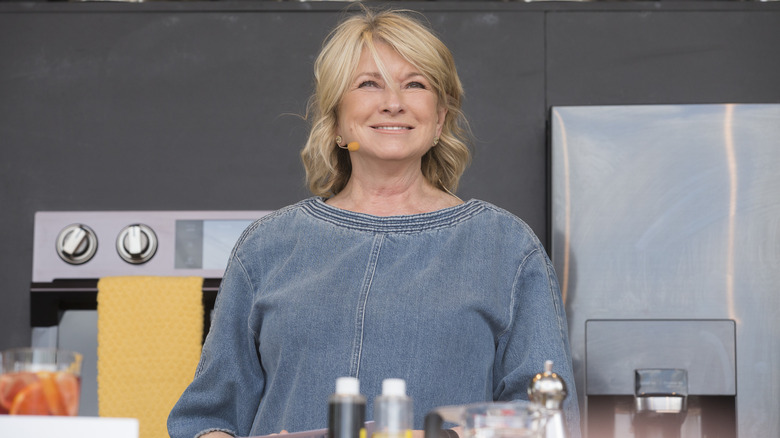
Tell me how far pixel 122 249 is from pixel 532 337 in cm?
112

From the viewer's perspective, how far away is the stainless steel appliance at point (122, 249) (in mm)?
2229

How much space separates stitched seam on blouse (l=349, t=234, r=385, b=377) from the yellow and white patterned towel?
2.38ft

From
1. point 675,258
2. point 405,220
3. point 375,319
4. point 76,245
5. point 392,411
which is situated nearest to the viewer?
point 392,411

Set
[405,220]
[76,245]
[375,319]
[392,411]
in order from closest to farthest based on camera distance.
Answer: [392,411] → [375,319] → [405,220] → [76,245]

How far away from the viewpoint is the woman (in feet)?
4.86

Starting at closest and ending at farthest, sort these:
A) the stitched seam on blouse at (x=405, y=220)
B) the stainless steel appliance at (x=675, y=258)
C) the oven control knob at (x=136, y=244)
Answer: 1. the stitched seam on blouse at (x=405, y=220)
2. the stainless steel appliance at (x=675, y=258)
3. the oven control knob at (x=136, y=244)

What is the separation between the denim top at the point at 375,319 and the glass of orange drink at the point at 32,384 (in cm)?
61

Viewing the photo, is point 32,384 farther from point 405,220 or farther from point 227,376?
point 405,220

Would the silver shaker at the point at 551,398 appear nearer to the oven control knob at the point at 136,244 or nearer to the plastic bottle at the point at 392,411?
the plastic bottle at the point at 392,411

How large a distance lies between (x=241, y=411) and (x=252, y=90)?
97 centimetres

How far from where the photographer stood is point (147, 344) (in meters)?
2.14

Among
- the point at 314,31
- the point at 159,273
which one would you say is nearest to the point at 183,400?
the point at 159,273

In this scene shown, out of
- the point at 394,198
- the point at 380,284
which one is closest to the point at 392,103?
the point at 394,198

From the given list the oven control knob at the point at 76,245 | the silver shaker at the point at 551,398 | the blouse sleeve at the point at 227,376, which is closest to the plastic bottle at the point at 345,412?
the silver shaker at the point at 551,398
